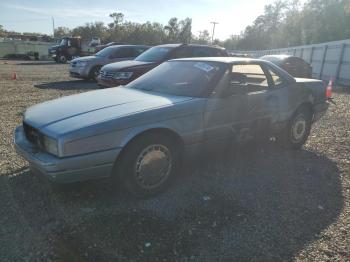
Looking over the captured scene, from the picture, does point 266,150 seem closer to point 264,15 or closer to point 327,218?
point 327,218

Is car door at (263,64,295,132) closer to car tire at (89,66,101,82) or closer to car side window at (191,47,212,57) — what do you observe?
car side window at (191,47,212,57)

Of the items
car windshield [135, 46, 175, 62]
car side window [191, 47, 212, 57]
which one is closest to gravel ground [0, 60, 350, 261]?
car windshield [135, 46, 175, 62]

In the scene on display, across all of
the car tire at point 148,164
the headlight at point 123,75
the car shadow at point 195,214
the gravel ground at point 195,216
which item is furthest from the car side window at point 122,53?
the car tire at point 148,164

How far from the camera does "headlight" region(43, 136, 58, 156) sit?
3.30m

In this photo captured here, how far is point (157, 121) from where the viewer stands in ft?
12.1

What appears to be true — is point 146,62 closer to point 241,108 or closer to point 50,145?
point 241,108

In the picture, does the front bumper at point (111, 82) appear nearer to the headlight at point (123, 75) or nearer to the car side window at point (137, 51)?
the headlight at point (123, 75)

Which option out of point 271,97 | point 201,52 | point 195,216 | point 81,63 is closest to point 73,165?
point 195,216

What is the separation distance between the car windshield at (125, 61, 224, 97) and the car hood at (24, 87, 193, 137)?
0.66ft

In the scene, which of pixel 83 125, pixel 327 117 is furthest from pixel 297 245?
pixel 327 117

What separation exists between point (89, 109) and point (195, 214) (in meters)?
1.57

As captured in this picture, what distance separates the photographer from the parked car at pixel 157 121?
334cm

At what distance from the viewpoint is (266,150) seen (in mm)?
5590

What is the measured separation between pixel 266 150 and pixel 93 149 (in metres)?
3.17
